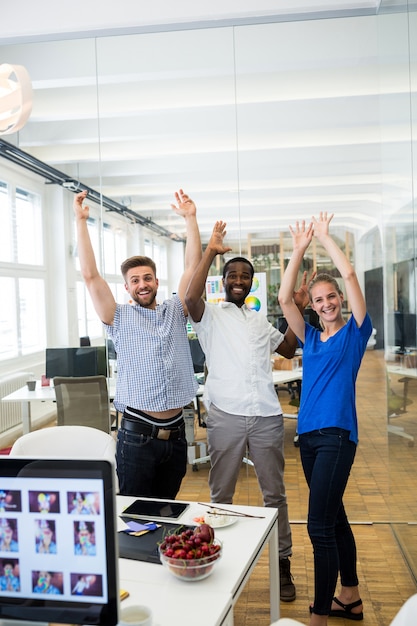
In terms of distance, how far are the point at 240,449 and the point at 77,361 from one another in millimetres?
2000

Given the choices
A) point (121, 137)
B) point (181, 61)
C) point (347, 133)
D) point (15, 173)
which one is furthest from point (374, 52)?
point (15, 173)

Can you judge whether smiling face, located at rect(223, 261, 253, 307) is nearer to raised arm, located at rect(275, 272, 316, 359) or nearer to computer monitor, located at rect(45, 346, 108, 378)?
raised arm, located at rect(275, 272, 316, 359)

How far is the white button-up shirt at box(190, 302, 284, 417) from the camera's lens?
117 inches

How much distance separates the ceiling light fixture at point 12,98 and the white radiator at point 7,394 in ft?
9.21

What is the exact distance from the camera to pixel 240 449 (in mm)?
2979

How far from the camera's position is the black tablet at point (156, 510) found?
218 cm

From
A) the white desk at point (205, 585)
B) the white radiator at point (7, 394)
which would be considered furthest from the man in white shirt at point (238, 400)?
the white radiator at point (7, 394)

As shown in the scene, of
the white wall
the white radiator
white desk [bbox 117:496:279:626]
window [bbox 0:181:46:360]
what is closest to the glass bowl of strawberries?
white desk [bbox 117:496:279:626]

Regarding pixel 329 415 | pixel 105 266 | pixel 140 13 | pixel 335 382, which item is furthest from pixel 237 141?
pixel 329 415

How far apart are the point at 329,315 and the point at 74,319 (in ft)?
8.15

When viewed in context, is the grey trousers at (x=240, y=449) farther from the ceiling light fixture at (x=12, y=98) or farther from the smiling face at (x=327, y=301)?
the ceiling light fixture at (x=12, y=98)

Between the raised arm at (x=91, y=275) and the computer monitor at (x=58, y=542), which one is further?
the raised arm at (x=91, y=275)

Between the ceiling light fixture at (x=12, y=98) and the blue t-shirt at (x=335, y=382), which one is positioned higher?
the ceiling light fixture at (x=12, y=98)

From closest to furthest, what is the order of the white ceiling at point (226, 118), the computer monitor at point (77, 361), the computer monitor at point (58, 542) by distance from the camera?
the computer monitor at point (58, 542)
the white ceiling at point (226, 118)
the computer monitor at point (77, 361)
